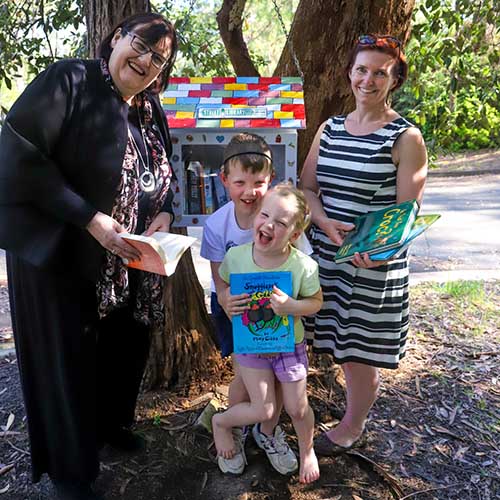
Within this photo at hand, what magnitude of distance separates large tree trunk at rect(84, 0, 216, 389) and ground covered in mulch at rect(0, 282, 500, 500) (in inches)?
4.0

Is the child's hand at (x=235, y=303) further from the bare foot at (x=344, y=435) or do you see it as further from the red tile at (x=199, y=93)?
the bare foot at (x=344, y=435)

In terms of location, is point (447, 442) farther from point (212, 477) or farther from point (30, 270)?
point (30, 270)

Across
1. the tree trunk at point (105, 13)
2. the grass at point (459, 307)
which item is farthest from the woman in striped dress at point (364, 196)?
the grass at point (459, 307)

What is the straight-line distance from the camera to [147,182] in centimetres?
226

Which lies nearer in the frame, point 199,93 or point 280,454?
point 199,93

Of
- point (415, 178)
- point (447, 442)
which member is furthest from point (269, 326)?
point (447, 442)

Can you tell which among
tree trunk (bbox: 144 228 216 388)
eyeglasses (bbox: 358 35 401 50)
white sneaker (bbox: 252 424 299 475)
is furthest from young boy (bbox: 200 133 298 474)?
tree trunk (bbox: 144 228 216 388)

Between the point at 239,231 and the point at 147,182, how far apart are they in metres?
0.42

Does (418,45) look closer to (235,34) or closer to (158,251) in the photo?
(235,34)

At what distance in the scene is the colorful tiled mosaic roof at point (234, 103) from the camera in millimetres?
2383

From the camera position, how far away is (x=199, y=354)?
337 centimetres

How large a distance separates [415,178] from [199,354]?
1700 mm

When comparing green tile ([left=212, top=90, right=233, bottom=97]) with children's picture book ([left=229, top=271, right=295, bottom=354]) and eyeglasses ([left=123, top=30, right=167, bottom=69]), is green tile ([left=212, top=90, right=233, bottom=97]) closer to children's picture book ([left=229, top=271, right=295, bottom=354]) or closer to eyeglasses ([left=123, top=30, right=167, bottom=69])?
eyeglasses ([left=123, top=30, right=167, bottom=69])

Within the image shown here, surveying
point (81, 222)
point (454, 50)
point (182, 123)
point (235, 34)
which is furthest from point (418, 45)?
point (81, 222)
